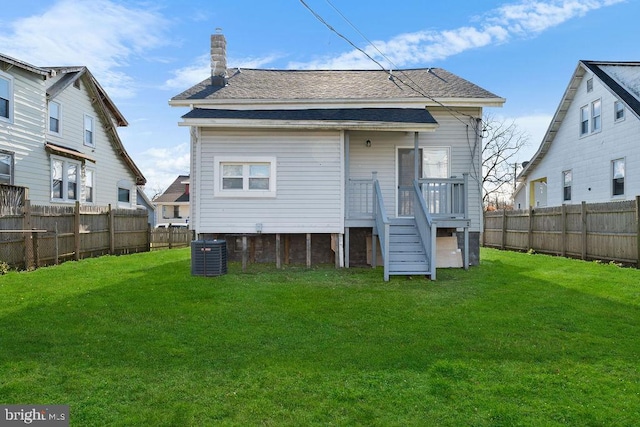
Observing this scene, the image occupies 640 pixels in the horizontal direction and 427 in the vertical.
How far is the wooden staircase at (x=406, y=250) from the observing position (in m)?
9.54

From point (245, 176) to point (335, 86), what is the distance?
4.65 metres

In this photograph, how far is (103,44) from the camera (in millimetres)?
12109

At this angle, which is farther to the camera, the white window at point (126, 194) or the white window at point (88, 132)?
the white window at point (126, 194)

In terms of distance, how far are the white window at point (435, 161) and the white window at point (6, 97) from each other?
13.1 m

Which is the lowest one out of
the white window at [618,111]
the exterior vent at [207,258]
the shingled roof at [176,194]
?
the exterior vent at [207,258]

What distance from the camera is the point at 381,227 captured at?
10.1m

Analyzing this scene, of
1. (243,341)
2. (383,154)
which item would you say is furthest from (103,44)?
(243,341)

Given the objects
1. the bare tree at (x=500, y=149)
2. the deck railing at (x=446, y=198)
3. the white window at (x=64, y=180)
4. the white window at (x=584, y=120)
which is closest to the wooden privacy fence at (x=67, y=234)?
the white window at (x=64, y=180)

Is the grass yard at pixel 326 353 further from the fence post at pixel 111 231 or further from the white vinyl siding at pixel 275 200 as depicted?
the fence post at pixel 111 231

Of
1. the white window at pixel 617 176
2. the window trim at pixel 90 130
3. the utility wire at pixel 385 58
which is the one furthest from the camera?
the window trim at pixel 90 130

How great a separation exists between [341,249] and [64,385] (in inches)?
312

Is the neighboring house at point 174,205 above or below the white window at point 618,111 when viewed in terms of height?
below

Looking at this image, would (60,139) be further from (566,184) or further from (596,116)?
(566,184)

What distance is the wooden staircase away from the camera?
9.54 metres
